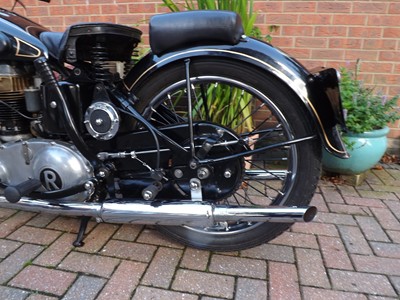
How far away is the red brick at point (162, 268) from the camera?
5.53ft

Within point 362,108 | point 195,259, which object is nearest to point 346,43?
point 362,108

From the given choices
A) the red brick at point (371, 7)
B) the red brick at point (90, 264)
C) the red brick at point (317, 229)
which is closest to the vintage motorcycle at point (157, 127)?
the red brick at point (90, 264)

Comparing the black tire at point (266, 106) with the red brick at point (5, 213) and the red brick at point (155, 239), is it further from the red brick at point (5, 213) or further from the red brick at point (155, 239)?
the red brick at point (5, 213)

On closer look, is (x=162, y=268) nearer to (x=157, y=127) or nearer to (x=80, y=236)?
(x=80, y=236)

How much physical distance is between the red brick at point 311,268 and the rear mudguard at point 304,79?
2.08 feet

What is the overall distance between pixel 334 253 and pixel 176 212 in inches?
38.4

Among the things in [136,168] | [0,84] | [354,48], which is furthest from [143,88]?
[354,48]

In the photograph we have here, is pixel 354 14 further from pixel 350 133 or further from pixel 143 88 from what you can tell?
pixel 143 88

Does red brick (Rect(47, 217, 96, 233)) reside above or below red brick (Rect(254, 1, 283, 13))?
below

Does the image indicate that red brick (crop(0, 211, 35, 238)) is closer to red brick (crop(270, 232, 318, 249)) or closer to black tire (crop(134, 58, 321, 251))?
black tire (crop(134, 58, 321, 251))

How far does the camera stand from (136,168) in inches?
70.5

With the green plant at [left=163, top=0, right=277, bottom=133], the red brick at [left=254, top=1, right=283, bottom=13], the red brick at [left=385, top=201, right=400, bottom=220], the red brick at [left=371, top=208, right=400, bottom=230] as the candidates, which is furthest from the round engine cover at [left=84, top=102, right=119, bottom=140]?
the red brick at [left=254, top=1, right=283, bottom=13]

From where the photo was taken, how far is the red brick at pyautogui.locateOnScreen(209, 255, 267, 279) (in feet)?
5.75

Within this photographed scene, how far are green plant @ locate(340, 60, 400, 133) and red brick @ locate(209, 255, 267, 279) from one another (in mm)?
1441
